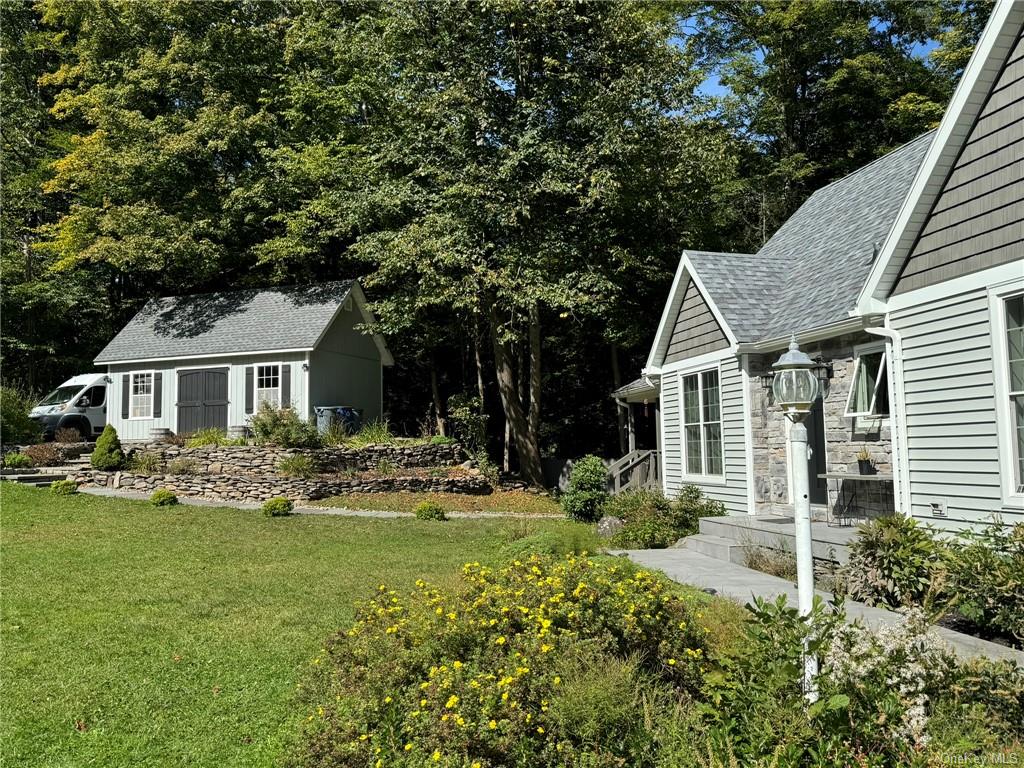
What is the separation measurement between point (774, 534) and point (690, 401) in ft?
14.8

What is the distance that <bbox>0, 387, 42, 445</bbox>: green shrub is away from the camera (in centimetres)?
2188

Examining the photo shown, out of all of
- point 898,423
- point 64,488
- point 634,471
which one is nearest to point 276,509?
point 64,488

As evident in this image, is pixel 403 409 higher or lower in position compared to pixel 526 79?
lower

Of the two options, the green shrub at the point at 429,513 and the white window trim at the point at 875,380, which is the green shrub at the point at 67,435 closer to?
the green shrub at the point at 429,513

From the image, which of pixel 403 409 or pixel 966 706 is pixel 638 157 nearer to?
pixel 403 409

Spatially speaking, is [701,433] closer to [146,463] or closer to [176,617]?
[176,617]

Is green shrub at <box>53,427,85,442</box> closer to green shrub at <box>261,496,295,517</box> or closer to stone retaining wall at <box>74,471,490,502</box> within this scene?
stone retaining wall at <box>74,471,490,502</box>

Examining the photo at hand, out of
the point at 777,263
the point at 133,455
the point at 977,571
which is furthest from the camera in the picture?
the point at 133,455

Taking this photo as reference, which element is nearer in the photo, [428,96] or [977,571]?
[977,571]

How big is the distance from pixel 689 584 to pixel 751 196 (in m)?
21.4

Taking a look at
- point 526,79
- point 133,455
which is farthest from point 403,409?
point 526,79

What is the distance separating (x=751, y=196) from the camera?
2689 centimetres

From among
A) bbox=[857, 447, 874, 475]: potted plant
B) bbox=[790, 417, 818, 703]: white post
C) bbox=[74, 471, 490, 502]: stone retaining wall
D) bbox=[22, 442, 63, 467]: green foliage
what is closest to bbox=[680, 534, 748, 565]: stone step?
bbox=[857, 447, 874, 475]: potted plant

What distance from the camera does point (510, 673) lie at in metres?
4.17
